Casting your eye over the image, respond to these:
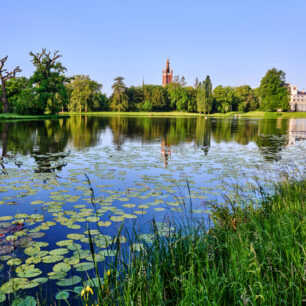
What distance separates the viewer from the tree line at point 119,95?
51812mm

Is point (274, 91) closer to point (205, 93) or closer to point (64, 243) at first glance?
point (205, 93)

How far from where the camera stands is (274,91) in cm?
9519

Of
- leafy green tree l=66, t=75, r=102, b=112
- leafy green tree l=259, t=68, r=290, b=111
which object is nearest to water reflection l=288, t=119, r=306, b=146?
leafy green tree l=259, t=68, r=290, b=111

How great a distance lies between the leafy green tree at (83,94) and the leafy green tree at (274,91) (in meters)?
56.3

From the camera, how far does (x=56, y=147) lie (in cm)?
1698

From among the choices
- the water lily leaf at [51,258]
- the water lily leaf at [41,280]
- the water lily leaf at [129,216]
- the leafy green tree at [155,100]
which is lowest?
the water lily leaf at [41,280]

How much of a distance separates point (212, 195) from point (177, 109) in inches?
4167

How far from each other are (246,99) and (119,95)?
52882mm

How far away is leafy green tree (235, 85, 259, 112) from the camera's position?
11362 centimetres

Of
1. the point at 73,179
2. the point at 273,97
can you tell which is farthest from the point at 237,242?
the point at 273,97

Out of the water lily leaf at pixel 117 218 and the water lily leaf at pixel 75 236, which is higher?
the water lily leaf at pixel 117 218

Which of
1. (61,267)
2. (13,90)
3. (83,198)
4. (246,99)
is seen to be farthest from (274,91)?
(61,267)

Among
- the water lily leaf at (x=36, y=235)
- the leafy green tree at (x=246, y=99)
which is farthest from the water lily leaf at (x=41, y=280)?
the leafy green tree at (x=246, y=99)

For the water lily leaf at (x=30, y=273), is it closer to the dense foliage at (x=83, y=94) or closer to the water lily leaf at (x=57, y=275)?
the water lily leaf at (x=57, y=275)
